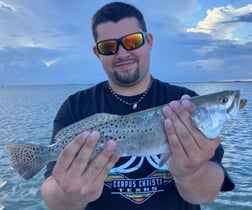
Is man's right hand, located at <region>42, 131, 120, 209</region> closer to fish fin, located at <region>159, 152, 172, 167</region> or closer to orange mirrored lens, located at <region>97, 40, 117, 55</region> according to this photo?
fish fin, located at <region>159, 152, 172, 167</region>

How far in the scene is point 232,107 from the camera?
4031 millimetres

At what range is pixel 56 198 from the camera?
4254mm

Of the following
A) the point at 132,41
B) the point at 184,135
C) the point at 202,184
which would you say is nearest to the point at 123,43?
the point at 132,41

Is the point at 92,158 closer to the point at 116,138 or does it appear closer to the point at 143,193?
the point at 116,138

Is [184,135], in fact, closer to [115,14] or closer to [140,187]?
[140,187]

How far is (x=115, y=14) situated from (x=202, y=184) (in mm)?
2523

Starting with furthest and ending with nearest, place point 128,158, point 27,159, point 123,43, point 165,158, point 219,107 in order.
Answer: point 123,43, point 128,158, point 27,159, point 219,107, point 165,158

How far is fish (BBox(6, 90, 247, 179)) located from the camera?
3.98 m

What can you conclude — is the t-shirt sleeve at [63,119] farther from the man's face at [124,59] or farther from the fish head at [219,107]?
the fish head at [219,107]

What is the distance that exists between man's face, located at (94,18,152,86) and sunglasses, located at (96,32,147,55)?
0.04m

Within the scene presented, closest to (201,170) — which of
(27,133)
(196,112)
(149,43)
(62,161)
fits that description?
(196,112)

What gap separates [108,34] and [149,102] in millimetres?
1093

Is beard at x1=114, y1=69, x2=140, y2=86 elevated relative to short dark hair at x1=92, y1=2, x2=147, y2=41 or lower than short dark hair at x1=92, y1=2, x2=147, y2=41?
lower

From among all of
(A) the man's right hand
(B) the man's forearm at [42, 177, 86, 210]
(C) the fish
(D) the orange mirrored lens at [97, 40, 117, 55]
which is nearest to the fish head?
(C) the fish
